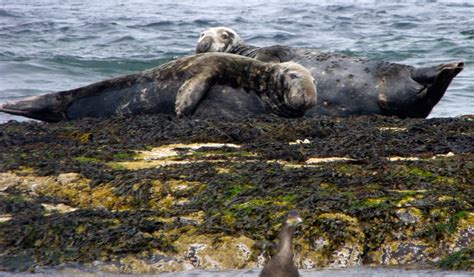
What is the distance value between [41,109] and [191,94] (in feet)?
5.02

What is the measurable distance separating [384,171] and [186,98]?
136 inches

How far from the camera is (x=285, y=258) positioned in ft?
14.8

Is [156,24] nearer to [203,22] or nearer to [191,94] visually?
[203,22]

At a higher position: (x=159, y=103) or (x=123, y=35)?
(x=159, y=103)

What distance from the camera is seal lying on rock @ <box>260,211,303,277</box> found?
14.6 feet

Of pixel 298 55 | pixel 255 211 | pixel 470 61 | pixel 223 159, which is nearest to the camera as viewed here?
pixel 255 211

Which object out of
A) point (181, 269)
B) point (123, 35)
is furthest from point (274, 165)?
point (123, 35)

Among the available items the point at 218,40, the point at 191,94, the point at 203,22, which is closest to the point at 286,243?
the point at 191,94

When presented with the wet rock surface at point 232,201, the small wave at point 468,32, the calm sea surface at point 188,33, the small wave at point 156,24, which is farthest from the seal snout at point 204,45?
the small wave at point 156,24

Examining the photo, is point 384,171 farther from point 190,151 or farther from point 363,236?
point 190,151

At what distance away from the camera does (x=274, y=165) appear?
631 centimetres

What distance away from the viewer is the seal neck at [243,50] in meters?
11.1

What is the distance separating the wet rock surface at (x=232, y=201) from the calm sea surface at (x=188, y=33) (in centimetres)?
535

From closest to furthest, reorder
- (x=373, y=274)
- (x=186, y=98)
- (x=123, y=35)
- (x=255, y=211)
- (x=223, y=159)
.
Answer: (x=373, y=274) < (x=255, y=211) < (x=223, y=159) < (x=186, y=98) < (x=123, y=35)
